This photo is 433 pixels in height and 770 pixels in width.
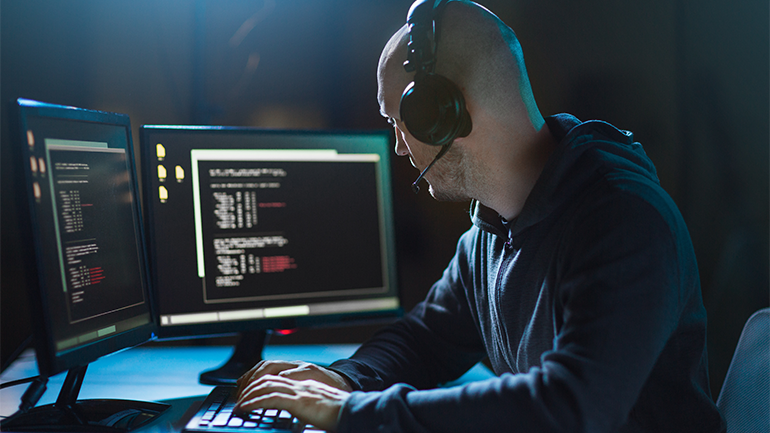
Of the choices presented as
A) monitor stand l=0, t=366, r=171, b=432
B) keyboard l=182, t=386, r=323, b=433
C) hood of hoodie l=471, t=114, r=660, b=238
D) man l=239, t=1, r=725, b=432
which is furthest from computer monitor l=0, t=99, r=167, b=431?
hood of hoodie l=471, t=114, r=660, b=238

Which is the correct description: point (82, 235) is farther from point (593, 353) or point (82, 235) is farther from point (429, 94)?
point (593, 353)

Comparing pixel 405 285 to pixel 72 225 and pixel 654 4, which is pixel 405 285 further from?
pixel 654 4

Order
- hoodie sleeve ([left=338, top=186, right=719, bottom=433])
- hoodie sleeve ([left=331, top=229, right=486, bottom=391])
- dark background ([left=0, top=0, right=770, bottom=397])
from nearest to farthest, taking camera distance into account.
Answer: hoodie sleeve ([left=338, top=186, right=719, bottom=433]), hoodie sleeve ([left=331, top=229, right=486, bottom=391]), dark background ([left=0, top=0, right=770, bottom=397])

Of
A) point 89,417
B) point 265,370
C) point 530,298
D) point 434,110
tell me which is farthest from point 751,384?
point 89,417

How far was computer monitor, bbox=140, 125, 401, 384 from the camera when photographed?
975mm

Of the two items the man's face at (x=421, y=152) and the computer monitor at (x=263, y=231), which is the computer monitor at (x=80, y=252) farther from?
the man's face at (x=421, y=152)

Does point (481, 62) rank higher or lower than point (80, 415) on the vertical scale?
higher

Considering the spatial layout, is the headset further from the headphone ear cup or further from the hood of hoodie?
the hood of hoodie

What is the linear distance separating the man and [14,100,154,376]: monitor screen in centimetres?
24

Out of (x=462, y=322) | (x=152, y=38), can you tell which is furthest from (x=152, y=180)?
(x=462, y=322)

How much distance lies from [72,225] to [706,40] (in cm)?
147

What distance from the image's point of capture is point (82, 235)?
74 centimetres

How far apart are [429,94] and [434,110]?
0.08ft

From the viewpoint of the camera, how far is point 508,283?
799 mm
